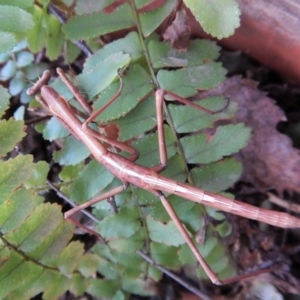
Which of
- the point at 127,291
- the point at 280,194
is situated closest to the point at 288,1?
the point at 280,194

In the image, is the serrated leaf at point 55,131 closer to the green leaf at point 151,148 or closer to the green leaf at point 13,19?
the green leaf at point 151,148

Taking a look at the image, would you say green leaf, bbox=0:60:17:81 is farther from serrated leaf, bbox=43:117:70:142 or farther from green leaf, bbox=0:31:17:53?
green leaf, bbox=0:31:17:53

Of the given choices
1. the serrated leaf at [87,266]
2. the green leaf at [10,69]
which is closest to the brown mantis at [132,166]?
the serrated leaf at [87,266]

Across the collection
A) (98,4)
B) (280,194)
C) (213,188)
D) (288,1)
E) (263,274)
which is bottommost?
(263,274)

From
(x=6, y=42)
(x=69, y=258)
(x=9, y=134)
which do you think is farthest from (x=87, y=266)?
(x=6, y=42)

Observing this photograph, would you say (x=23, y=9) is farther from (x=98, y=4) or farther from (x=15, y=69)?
(x=15, y=69)
